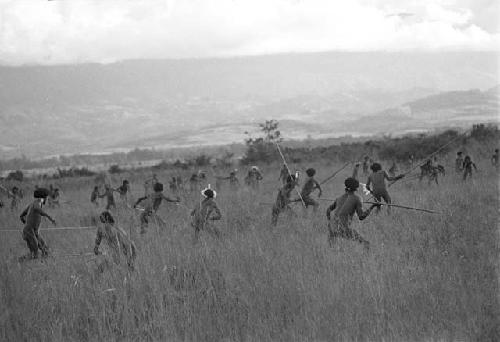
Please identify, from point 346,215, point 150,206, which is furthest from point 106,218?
point 150,206

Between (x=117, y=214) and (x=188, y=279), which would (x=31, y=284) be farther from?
(x=117, y=214)

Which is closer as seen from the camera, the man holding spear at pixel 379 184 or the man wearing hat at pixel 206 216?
the man wearing hat at pixel 206 216

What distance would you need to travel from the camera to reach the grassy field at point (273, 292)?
5652 millimetres

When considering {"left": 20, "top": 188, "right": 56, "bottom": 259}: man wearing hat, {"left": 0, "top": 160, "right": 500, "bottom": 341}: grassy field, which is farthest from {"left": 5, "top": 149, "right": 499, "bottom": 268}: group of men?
{"left": 0, "top": 160, "right": 500, "bottom": 341}: grassy field

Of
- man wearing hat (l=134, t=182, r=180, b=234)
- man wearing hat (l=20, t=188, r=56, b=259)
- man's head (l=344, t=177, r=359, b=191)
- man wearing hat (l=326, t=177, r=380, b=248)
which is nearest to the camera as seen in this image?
man wearing hat (l=326, t=177, r=380, b=248)

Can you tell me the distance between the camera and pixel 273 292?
6.43 meters

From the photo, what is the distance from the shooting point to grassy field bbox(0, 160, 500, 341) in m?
5.65

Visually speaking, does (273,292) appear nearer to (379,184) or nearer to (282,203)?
(282,203)

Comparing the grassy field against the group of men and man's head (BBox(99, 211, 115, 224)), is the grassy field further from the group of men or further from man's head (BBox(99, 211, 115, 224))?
man's head (BBox(99, 211, 115, 224))

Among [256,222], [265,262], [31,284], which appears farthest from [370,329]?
[256,222]

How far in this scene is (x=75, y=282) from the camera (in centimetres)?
697

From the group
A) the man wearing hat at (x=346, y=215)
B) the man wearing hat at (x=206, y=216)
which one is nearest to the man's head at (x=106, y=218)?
the man wearing hat at (x=206, y=216)

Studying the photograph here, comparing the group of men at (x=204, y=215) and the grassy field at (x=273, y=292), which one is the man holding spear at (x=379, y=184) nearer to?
the group of men at (x=204, y=215)

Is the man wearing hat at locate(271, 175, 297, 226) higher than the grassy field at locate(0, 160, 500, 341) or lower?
higher
